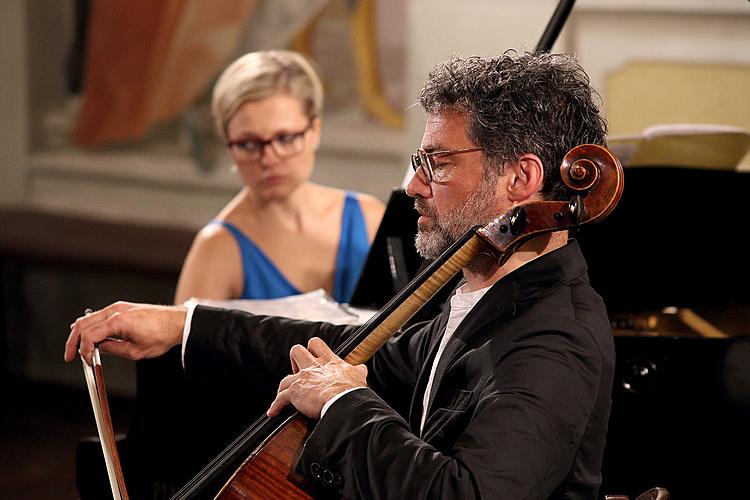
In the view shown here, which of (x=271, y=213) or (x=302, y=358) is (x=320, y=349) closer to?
(x=302, y=358)

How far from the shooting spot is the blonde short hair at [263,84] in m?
3.19

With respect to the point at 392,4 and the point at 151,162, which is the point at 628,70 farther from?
the point at 151,162

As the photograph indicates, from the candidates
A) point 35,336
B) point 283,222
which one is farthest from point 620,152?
point 35,336

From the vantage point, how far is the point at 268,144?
10.4 feet

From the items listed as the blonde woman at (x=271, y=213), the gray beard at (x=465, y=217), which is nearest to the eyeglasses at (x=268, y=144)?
the blonde woman at (x=271, y=213)

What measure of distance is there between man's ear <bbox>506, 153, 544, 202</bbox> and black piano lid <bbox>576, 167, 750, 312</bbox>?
48.0 inches

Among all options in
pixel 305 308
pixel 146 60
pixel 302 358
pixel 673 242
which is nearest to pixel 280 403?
pixel 302 358

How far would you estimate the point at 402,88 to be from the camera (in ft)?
15.9

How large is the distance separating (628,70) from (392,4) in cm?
106

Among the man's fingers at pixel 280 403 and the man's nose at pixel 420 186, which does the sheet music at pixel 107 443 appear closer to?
the man's fingers at pixel 280 403

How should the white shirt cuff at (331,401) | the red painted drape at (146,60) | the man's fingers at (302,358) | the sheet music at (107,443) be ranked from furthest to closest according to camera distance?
the red painted drape at (146,60) → the sheet music at (107,443) → the man's fingers at (302,358) → the white shirt cuff at (331,401)

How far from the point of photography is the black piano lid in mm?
2967

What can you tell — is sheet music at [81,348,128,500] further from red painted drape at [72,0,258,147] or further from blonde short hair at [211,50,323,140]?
red painted drape at [72,0,258,147]

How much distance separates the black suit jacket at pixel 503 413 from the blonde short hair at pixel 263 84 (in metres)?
1.49
